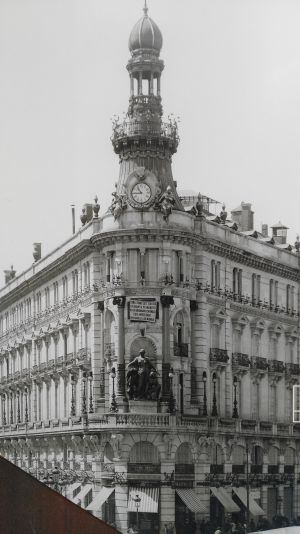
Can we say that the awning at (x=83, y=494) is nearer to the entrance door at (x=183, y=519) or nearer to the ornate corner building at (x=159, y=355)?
the ornate corner building at (x=159, y=355)

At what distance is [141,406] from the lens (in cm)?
5794

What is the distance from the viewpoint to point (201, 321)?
6169 cm

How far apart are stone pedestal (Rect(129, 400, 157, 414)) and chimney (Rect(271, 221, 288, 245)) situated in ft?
85.4

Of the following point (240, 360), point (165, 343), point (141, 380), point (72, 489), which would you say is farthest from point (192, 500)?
point (240, 360)

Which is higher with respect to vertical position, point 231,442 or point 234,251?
point 234,251

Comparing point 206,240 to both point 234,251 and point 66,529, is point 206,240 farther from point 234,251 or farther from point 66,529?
point 66,529

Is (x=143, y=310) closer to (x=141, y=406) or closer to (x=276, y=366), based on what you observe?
(x=141, y=406)

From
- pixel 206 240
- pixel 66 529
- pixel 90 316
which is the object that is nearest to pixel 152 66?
pixel 206 240

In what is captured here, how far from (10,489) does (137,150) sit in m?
41.0

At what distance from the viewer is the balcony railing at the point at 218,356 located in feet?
205

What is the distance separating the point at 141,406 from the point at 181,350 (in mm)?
4223

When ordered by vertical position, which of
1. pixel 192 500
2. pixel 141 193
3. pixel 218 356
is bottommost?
pixel 192 500

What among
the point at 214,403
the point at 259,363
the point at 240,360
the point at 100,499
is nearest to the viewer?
the point at 100,499

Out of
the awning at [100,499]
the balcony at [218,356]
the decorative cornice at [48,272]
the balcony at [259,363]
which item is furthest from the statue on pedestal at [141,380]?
the balcony at [259,363]
